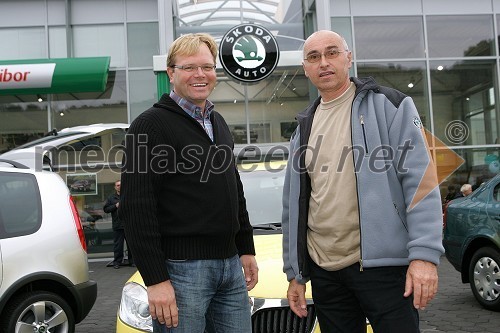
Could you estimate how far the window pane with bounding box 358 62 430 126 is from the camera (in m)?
13.6

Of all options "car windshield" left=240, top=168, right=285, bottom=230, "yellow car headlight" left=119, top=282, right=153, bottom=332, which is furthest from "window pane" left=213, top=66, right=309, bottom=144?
"yellow car headlight" left=119, top=282, right=153, bottom=332

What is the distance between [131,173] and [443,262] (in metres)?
8.69

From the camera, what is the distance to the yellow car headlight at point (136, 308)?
3.09m

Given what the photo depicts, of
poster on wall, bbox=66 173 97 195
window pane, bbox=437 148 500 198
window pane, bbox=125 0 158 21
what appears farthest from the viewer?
window pane, bbox=437 148 500 198

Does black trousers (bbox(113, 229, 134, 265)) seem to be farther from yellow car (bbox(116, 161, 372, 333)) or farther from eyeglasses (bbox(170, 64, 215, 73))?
eyeglasses (bbox(170, 64, 215, 73))

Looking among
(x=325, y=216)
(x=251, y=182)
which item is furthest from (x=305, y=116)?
(x=251, y=182)

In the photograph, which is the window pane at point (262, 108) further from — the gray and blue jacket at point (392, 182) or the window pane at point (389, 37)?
the gray and blue jacket at point (392, 182)

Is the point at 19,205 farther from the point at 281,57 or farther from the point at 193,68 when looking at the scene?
the point at 281,57

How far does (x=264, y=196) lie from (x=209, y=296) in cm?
258

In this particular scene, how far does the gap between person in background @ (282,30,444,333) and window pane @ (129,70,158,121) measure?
10.7 metres

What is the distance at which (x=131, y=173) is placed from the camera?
2.05m

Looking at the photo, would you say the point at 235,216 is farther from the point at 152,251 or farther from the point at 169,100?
the point at 169,100

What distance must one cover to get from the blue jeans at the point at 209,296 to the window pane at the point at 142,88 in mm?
10982

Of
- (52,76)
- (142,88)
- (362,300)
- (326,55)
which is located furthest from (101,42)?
(362,300)
